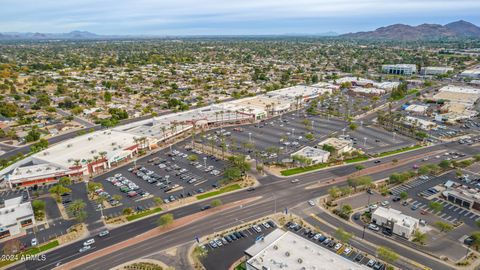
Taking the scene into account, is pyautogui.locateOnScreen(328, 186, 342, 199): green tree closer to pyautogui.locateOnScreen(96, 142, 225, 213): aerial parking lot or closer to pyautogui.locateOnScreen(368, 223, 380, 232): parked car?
pyautogui.locateOnScreen(368, 223, 380, 232): parked car

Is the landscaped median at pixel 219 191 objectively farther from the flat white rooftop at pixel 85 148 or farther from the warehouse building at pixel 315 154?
the flat white rooftop at pixel 85 148

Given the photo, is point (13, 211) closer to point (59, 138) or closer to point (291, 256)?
point (59, 138)

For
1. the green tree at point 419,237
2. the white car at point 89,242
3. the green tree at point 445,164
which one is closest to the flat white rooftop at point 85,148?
the white car at point 89,242

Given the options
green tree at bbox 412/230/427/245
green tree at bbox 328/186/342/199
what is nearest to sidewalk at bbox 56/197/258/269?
green tree at bbox 328/186/342/199

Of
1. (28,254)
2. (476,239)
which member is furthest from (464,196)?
(28,254)

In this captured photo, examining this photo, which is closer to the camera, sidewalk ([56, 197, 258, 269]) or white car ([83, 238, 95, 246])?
sidewalk ([56, 197, 258, 269])

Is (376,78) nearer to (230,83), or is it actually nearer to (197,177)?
(230,83)

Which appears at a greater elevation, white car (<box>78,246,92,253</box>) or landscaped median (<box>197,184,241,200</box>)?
landscaped median (<box>197,184,241,200</box>)

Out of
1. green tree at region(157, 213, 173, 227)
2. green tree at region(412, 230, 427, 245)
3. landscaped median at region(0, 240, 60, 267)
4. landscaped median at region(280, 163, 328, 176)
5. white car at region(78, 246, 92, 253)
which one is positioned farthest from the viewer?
landscaped median at region(280, 163, 328, 176)
